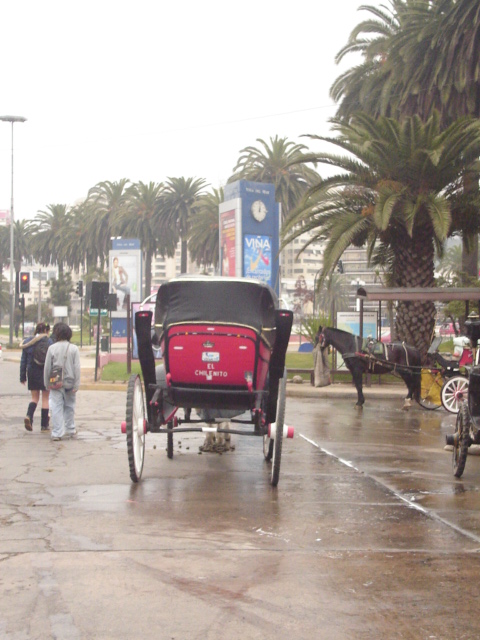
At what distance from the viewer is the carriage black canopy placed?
8461 mm

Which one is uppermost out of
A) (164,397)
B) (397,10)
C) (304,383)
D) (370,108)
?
(397,10)

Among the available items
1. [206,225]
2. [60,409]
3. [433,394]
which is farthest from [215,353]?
[206,225]

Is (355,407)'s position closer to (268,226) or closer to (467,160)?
(467,160)

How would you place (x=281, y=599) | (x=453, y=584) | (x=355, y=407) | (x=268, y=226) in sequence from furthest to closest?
(x=268, y=226) → (x=355, y=407) → (x=453, y=584) → (x=281, y=599)

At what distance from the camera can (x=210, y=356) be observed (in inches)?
329

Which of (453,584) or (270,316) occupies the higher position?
(270,316)

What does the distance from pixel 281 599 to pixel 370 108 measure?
33629mm

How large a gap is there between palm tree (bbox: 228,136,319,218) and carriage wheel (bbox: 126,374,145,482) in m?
51.1

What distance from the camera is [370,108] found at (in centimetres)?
3644

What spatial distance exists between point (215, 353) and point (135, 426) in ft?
3.92

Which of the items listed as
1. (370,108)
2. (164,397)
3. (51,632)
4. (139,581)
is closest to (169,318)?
(164,397)

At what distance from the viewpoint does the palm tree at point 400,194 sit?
69.7 feet

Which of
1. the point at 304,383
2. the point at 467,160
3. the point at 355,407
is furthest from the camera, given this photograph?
the point at 304,383

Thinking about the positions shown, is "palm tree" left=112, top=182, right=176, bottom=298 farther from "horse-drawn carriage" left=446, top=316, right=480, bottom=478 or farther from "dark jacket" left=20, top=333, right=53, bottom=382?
"horse-drawn carriage" left=446, top=316, right=480, bottom=478
